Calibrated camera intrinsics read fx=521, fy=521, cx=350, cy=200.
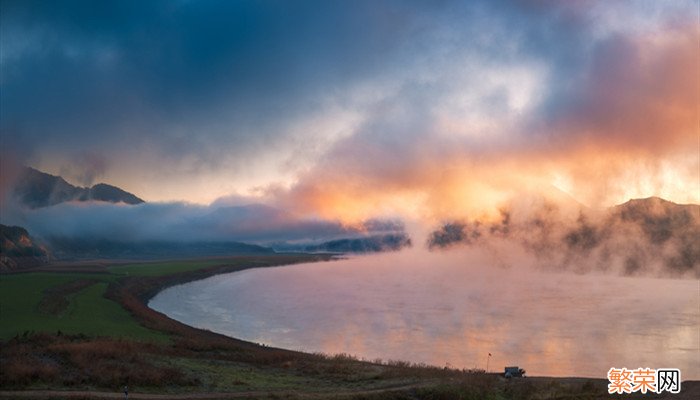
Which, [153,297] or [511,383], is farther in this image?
[153,297]

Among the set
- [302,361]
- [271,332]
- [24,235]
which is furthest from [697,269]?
[24,235]

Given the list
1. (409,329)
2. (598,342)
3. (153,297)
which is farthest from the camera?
(153,297)

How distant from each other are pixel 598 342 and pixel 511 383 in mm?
25061

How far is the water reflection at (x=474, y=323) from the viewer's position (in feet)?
144

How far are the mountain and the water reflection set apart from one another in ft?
247

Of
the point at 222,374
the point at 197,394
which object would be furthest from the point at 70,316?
the point at 197,394

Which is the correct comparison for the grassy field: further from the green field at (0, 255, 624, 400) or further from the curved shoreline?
the curved shoreline

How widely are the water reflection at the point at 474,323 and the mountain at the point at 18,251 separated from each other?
247 ft

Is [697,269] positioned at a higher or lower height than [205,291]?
higher

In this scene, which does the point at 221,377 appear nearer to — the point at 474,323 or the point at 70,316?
the point at 70,316

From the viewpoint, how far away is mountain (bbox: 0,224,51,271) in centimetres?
14912

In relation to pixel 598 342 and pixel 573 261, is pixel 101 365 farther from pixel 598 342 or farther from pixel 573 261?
pixel 573 261

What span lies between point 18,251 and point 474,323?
518 feet

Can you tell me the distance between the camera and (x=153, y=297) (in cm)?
9494
